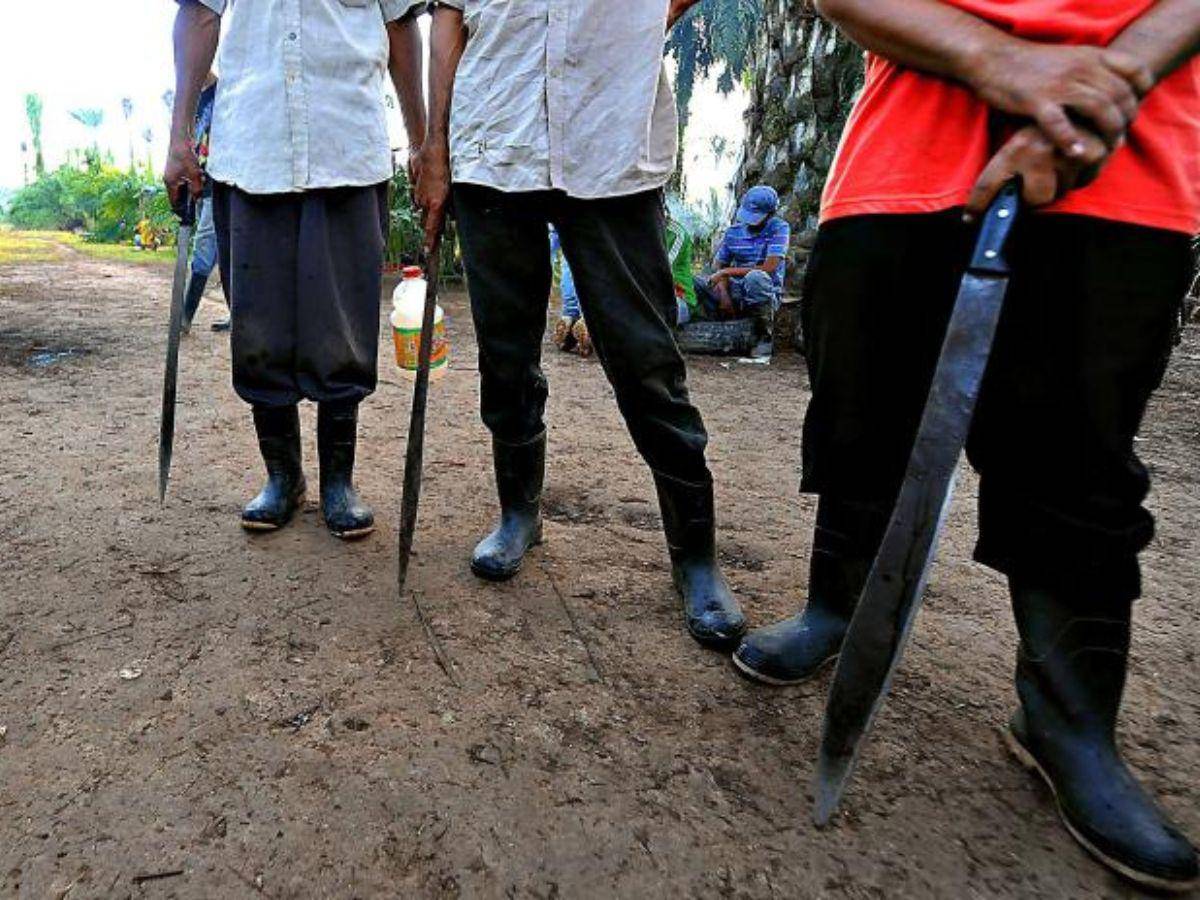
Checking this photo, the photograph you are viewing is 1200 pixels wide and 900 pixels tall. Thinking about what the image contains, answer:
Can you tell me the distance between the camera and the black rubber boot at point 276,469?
2.28m

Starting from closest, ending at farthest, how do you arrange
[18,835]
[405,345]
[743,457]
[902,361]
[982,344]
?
1. [982,344]
2. [18,835]
3. [902,361]
4. [405,345]
5. [743,457]

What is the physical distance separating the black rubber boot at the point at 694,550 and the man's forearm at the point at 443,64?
0.95m

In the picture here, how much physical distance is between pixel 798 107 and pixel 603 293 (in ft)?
17.2

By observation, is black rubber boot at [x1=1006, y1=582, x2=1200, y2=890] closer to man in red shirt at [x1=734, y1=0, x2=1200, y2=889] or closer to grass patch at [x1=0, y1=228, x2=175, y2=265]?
man in red shirt at [x1=734, y1=0, x2=1200, y2=889]

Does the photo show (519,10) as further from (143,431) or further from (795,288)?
(795,288)

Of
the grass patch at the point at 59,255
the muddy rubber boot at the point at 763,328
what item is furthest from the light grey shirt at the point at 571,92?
the grass patch at the point at 59,255

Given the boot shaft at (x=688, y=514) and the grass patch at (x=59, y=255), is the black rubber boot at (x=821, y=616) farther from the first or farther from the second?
the grass patch at (x=59, y=255)

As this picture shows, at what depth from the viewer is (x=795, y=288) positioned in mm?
6297

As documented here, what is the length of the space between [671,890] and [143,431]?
112 inches

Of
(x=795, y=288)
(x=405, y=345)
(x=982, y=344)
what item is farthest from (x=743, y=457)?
(x=795, y=288)

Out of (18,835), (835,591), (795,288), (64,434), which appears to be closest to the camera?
(18,835)

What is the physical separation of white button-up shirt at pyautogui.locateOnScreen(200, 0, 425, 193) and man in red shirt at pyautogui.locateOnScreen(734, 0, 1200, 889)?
1.33 metres

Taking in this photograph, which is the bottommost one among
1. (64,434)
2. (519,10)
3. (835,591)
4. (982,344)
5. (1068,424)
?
(64,434)

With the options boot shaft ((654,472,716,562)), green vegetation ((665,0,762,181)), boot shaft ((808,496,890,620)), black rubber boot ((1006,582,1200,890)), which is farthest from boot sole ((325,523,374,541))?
green vegetation ((665,0,762,181))
